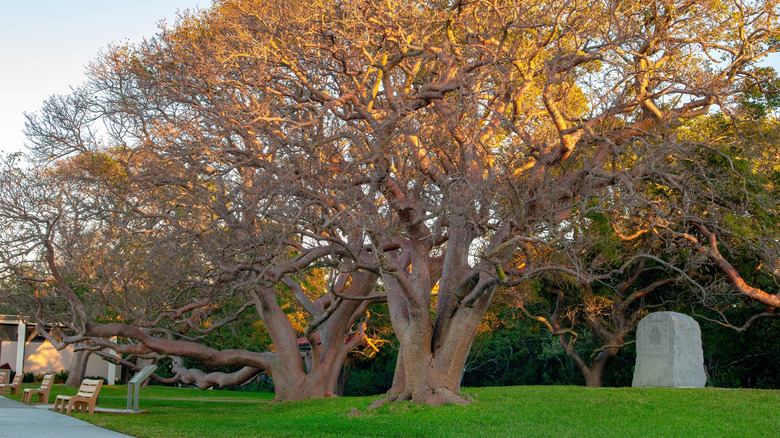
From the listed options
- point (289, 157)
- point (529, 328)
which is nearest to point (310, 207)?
point (289, 157)

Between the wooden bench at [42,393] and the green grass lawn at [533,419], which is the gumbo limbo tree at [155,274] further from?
the green grass lawn at [533,419]

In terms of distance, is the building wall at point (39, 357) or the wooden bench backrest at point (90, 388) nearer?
the wooden bench backrest at point (90, 388)

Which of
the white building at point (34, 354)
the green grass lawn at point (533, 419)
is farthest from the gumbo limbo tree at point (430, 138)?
the white building at point (34, 354)

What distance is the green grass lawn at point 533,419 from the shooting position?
11508 millimetres

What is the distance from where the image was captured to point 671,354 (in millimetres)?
17188

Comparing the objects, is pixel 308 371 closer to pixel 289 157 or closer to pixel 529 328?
pixel 289 157

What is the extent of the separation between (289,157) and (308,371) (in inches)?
330

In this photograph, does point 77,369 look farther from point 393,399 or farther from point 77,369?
point 393,399

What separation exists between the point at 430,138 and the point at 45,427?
939 cm

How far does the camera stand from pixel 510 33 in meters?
15.9

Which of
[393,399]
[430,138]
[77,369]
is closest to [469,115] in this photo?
[430,138]

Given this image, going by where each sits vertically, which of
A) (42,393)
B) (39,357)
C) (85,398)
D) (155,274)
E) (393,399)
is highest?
(155,274)

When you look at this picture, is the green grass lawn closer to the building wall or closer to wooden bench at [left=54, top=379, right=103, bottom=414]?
wooden bench at [left=54, top=379, right=103, bottom=414]

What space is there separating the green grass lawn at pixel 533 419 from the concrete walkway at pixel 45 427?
557mm
